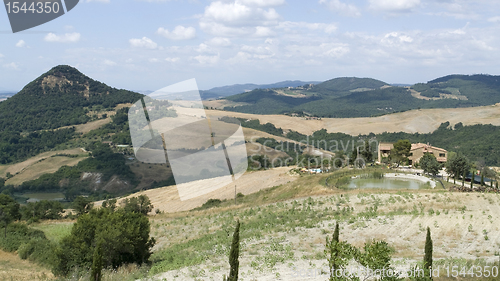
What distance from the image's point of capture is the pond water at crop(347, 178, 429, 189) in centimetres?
3520

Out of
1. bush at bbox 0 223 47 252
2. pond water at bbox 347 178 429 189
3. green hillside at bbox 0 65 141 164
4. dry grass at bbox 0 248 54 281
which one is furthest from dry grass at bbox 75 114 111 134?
dry grass at bbox 0 248 54 281

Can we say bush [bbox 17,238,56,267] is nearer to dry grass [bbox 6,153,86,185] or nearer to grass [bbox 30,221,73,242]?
grass [bbox 30,221,73,242]

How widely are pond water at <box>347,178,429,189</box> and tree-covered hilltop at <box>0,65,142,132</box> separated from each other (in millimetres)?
125186

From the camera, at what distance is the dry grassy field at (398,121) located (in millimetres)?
135875

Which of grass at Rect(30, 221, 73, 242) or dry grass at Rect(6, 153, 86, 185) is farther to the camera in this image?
dry grass at Rect(6, 153, 86, 185)

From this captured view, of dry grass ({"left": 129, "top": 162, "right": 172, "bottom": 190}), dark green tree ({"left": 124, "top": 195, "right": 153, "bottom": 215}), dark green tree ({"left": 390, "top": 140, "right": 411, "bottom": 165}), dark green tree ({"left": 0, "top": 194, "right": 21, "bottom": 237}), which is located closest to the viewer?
dark green tree ({"left": 0, "top": 194, "right": 21, "bottom": 237})

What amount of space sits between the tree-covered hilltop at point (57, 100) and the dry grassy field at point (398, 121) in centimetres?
4859

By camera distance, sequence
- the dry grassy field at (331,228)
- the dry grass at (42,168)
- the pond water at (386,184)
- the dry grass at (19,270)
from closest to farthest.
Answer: the dry grassy field at (331,228) < the dry grass at (19,270) < the pond water at (386,184) < the dry grass at (42,168)

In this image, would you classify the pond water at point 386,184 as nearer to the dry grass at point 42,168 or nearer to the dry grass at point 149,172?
the dry grass at point 149,172

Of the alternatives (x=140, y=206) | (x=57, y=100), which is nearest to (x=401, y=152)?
(x=140, y=206)

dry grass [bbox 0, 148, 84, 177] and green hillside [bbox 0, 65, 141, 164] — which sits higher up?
green hillside [bbox 0, 65, 141, 164]

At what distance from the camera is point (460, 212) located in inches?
925

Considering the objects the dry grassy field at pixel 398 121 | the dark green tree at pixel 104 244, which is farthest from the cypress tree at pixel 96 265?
the dry grassy field at pixel 398 121

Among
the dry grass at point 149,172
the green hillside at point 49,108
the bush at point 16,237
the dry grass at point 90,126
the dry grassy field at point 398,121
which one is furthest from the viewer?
the dry grassy field at point 398,121
